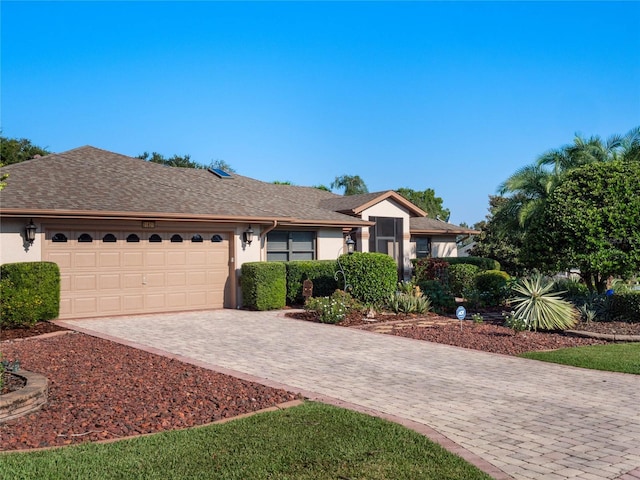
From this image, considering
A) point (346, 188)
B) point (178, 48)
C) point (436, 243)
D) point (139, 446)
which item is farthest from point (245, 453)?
point (346, 188)

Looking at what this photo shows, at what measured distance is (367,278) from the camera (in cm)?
1605

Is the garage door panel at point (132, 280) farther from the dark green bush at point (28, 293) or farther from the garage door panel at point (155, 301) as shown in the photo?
the dark green bush at point (28, 293)

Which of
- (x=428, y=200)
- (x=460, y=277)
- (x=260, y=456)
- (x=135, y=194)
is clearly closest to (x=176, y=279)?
(x=135, y=194)

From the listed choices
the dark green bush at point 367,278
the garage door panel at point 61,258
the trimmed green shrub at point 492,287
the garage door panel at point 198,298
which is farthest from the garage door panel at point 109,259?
the trimmed green shrub at point 492,287

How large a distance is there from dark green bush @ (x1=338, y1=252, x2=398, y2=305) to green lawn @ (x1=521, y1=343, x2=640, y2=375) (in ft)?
20.4

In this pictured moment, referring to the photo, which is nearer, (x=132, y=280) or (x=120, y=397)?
(x=120, y=397)

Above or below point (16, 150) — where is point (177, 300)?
below

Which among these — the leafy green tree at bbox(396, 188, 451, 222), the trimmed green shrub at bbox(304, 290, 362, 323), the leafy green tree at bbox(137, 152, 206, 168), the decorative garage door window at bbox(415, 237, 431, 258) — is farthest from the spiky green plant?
the leafy green tree at bbox(396, 188, 451, 222)

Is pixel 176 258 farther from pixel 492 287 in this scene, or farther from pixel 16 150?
pixel 16 150

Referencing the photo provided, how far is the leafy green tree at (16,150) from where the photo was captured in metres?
33.7

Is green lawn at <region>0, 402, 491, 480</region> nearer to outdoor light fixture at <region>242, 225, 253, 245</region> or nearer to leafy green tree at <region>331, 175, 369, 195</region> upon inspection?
outdoor light fixture at <region>242, 225, 253, 245</region>

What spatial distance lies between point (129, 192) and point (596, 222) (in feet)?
42.9

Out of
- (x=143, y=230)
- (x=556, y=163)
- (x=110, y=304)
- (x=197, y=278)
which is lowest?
(x=110, y=304)

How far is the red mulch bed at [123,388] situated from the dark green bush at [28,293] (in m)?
0.55
